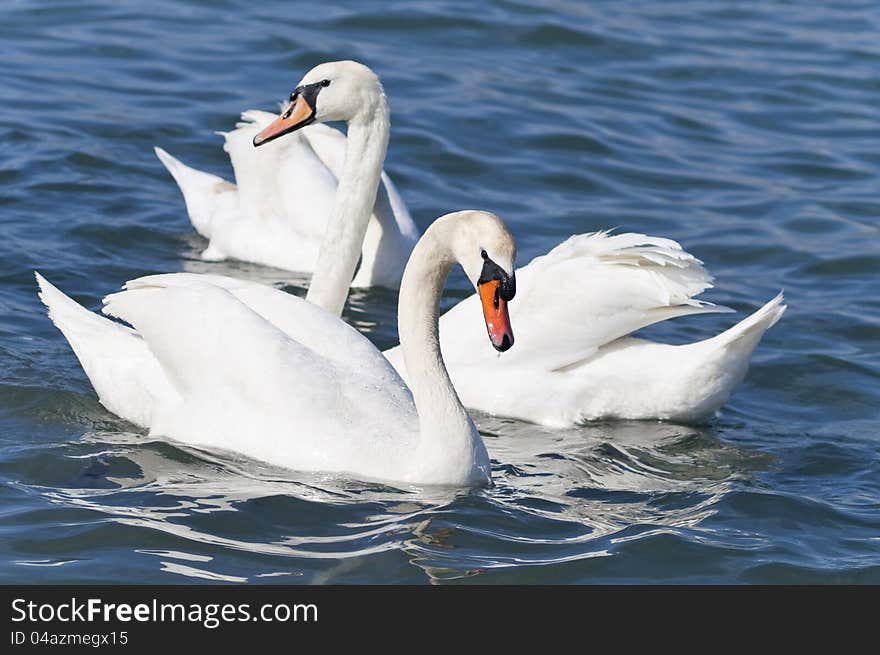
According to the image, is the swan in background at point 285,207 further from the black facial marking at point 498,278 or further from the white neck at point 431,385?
the black facial marking at point 498,278

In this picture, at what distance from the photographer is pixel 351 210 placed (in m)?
8.80

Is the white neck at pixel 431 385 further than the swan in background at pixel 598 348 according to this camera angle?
No

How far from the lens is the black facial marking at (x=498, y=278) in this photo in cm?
598

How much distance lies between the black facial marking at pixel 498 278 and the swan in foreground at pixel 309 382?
0.07 meters

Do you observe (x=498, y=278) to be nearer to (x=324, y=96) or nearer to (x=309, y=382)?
(x=309, y=382)

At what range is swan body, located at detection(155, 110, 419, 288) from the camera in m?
9.88

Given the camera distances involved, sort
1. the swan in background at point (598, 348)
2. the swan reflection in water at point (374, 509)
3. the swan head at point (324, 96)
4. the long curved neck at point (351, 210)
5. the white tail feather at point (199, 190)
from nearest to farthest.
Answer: the swan reflection in water at point (374, 509), the swan in background at point (598, 348), the swan head at point (324, 96), the long curved neck at point (351, 210), the white tail feather at point (199, 190)

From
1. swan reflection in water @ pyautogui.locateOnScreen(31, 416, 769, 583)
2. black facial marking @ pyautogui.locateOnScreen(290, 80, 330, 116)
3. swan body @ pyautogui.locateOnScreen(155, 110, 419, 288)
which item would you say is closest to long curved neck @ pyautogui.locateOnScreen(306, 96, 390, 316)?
black facial marking @ pyautogui.locateOnScreen(290, 80, 330, 116)

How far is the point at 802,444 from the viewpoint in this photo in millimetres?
7820

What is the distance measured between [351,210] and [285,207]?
5.42 ft

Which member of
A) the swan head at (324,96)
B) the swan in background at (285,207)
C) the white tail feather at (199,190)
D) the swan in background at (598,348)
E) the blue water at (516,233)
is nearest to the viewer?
the blue water at (516,233)

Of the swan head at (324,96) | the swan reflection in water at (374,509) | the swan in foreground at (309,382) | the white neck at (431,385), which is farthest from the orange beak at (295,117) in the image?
the white neck at (431,385)
